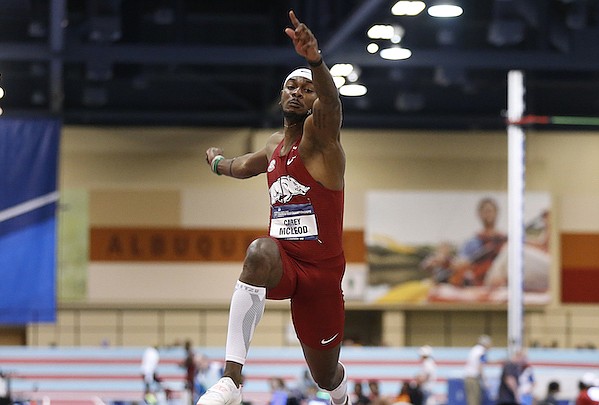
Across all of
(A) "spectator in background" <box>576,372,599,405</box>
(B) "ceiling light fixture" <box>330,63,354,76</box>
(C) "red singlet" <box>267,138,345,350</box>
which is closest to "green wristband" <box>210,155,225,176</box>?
(C) "red singlet" <box>267,138,345,350</box>

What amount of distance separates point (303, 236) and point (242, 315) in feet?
1.46

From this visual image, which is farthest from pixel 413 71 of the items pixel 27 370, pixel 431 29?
pixel 27 370

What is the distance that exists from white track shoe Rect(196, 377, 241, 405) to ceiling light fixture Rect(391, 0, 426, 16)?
10234 mm

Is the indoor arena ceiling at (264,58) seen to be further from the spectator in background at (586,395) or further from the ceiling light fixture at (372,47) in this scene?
the spectator in background at (586,395)


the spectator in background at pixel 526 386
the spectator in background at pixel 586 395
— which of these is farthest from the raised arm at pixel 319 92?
the spectator in background at pixel 526 386

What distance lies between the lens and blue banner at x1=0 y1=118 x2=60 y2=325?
17.4 metres

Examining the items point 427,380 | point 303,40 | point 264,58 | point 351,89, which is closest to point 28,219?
point 264,58

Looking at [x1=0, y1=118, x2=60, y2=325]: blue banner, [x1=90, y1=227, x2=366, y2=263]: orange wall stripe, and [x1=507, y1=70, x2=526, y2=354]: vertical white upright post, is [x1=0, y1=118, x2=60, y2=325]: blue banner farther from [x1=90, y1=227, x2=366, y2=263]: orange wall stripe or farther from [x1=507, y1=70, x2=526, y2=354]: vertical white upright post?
[x1=90, y1=227, x2=366, y2=263]: orange wall stripe

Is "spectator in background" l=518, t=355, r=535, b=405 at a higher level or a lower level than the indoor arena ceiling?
lower

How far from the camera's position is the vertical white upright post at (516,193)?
672 inches

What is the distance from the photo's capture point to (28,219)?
18141mm

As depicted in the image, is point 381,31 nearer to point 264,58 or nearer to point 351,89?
point 264,58

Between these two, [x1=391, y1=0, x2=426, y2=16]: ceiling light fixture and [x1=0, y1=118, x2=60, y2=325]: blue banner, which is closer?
[x1=391, y1=0, x2=426, y2=16]: ceiling light fixture

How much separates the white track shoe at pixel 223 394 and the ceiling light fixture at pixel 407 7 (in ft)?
33.6
